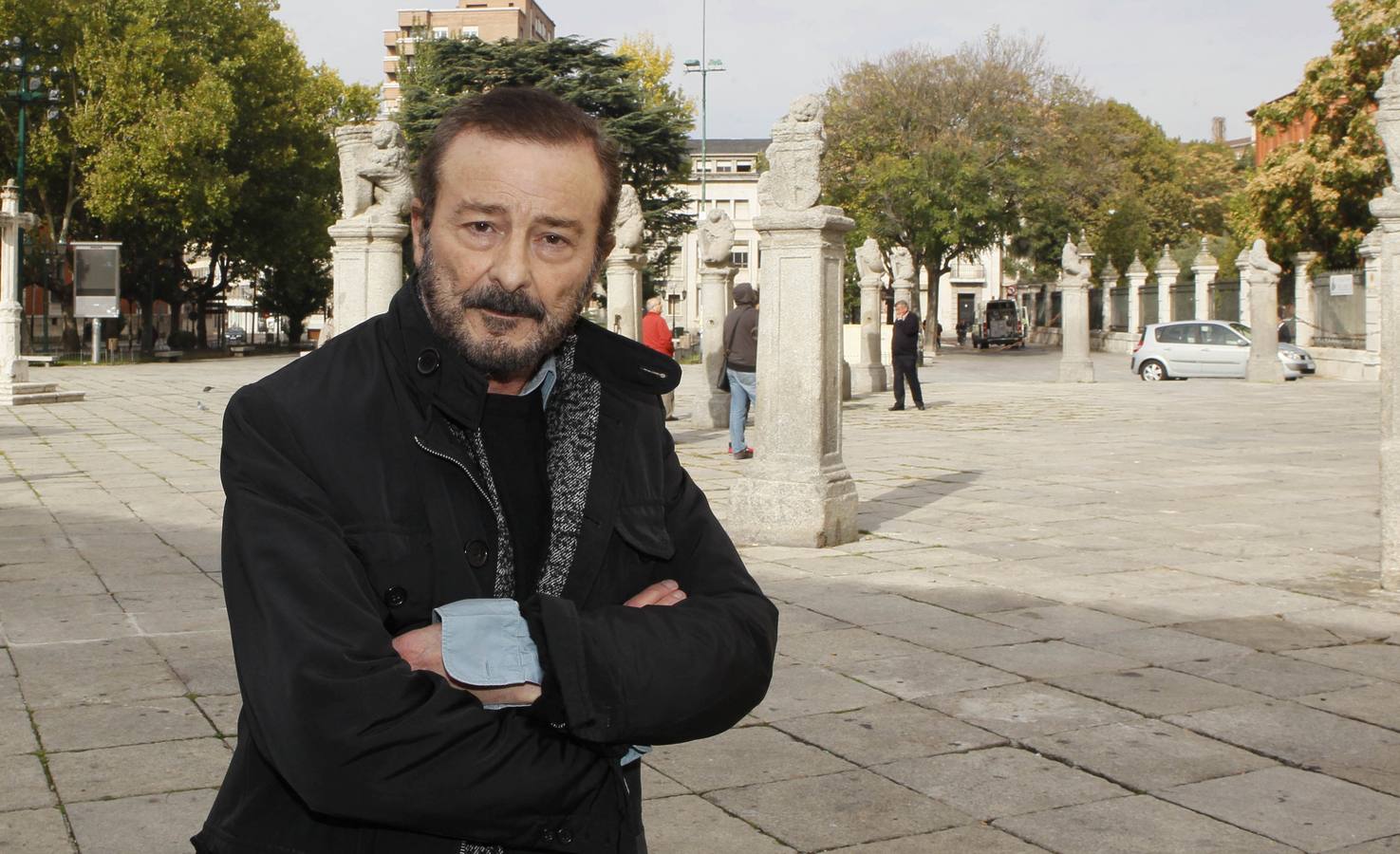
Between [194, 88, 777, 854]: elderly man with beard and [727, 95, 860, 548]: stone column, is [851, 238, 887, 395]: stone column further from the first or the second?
[194, 88, 777, 854]: elderly man with beard

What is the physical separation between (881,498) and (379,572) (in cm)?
Result: 1021

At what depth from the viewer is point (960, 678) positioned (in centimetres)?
576

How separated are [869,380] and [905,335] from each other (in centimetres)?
679

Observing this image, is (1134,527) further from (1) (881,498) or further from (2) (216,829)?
(2) (216,829)

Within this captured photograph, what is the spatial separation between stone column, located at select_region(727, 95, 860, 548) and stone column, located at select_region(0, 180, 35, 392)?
17.5 metres

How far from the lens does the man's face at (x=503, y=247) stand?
72.0 inches

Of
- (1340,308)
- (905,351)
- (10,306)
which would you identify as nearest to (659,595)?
(905,351)

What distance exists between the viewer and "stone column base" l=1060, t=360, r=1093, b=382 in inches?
1241

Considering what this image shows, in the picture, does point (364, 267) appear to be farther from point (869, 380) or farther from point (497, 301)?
point (869, 380)

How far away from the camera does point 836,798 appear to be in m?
4.30

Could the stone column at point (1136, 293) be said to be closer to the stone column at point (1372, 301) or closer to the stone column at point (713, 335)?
the stone column at point (1372, 301)

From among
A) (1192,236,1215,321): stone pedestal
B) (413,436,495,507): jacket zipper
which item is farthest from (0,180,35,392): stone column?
(1192,236,1215,321): stone pedestal

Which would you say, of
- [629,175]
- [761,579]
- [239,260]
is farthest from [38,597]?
[239,260]

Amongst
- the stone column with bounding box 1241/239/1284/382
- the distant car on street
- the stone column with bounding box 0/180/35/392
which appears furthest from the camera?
the distant car on street
